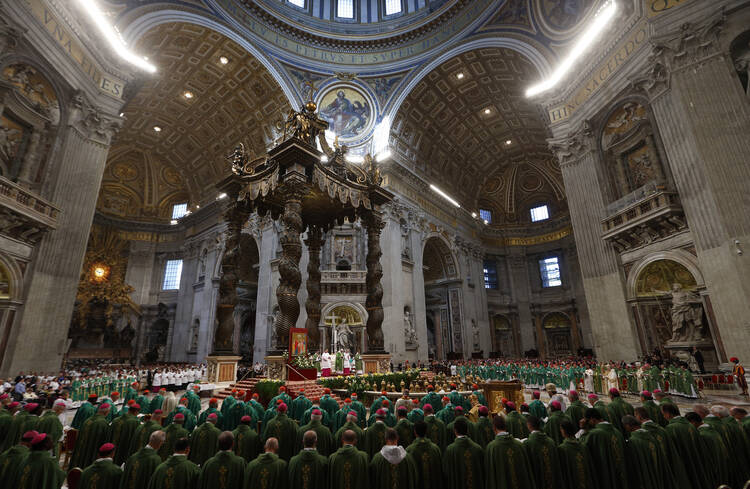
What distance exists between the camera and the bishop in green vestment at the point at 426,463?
3.21 meters

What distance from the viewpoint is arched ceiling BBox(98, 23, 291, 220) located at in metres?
17.3

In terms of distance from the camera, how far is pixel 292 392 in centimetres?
693

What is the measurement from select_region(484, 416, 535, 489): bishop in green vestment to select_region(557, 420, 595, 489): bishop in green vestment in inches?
15.7

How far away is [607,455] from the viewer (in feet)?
10.6

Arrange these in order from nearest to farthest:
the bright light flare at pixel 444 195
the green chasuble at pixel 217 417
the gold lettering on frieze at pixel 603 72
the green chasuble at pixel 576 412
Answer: the green chasuble at pixel 576 412
the green chasuble at pixel 217 417
the gold lettering on frieze at pixel 603 72
the bright light flare at pixel 444 195

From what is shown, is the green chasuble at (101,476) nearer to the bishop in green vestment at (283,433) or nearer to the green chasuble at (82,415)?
the bishop in green vestment at (283,433)

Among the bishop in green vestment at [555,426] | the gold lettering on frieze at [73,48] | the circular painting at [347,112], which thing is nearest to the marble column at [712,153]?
the bishop in green vestment at [555,426]

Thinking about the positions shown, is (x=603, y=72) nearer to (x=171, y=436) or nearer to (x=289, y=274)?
(x=289, y=274)

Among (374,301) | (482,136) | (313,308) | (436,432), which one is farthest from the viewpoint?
(482,136)

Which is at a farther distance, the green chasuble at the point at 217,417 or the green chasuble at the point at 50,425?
the green chasuble at the point at 217,417

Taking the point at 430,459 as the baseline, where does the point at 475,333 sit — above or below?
above

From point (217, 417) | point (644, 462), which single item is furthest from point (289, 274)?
point (644, 462)

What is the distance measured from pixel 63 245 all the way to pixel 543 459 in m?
13.1

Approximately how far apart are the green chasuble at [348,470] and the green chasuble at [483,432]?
4.88 feet
